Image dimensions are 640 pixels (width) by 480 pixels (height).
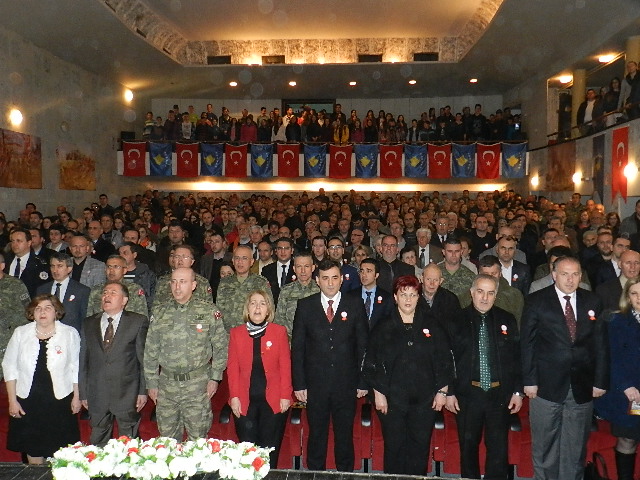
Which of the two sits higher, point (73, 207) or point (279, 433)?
point (73, 207)

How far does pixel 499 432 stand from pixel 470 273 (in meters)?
1.95

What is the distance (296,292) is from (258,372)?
44.1 inches

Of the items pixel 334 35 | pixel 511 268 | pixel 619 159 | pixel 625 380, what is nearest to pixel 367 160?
pixel 334 35

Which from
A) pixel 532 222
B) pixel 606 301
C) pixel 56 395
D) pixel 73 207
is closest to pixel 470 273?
pixel 606 301

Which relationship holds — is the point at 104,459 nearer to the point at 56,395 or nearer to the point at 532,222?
the point at 56,395

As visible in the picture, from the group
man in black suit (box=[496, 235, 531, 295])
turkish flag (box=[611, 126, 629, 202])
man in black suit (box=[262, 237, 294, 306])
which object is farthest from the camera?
turkish flag (box=[611, 126, 629, 202])

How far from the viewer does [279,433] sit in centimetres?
443

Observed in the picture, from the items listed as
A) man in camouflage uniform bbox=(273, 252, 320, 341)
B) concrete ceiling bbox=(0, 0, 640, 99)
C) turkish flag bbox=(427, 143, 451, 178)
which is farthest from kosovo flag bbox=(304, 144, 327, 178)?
man in camouflage uniform bbox=(273, 252, 320, 341)

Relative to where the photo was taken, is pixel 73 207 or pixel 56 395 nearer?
pixel 56 395

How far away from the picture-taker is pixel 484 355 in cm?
422

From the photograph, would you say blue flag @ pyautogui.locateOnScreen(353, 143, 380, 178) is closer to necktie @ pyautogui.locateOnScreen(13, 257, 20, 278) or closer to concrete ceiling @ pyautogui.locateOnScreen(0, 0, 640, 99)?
concrete ceiling @ pyautogui.locateOnScreen(0, 0, 640, 99)

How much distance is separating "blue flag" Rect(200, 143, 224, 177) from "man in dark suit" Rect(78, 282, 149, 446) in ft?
48.0

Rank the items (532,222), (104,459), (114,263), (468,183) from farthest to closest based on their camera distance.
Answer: (468,183) < (532,222) < (114,263) < (104,459)

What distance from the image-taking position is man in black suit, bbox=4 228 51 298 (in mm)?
6266
